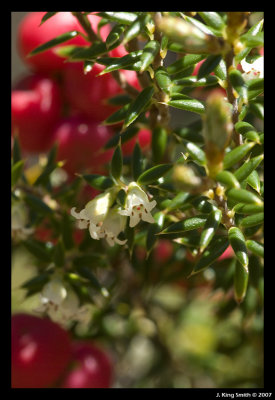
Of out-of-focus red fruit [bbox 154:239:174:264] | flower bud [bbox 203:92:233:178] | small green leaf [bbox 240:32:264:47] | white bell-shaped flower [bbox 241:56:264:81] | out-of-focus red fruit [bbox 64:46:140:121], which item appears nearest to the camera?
flower bud [bbox 203:92:233:178]

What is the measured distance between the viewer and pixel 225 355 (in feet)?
3.80

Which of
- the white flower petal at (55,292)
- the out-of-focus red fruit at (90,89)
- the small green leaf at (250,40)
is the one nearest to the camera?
the small green leaf at (250,40)

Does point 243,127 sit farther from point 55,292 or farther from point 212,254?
point 55,292

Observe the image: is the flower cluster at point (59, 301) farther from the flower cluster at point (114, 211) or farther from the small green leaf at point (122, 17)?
the small green leaf at point (122, 17)

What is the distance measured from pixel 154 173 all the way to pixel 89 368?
524 millimetres

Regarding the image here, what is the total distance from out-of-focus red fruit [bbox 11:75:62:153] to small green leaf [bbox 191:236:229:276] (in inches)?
19.7

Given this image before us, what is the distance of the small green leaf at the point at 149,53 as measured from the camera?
59 cm

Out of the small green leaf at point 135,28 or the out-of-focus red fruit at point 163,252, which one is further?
the out-of-focus red fruit at point 163,252

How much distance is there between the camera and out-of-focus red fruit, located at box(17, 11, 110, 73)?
97 centimetres

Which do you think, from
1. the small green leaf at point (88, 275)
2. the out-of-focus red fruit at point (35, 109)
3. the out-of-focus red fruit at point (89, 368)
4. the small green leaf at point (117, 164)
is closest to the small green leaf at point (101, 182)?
the small green leaf at point (117, 164)

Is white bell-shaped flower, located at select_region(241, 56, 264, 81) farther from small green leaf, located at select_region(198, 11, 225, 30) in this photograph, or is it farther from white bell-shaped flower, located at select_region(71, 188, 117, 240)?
white bell-shaped flower, located at select_region(71, 188, 117, 240)

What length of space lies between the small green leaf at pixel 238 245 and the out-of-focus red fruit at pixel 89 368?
522 mm

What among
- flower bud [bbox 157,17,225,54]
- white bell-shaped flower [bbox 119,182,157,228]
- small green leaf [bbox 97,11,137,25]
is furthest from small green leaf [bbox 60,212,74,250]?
flower bud [bbox 157,17,225,54]
